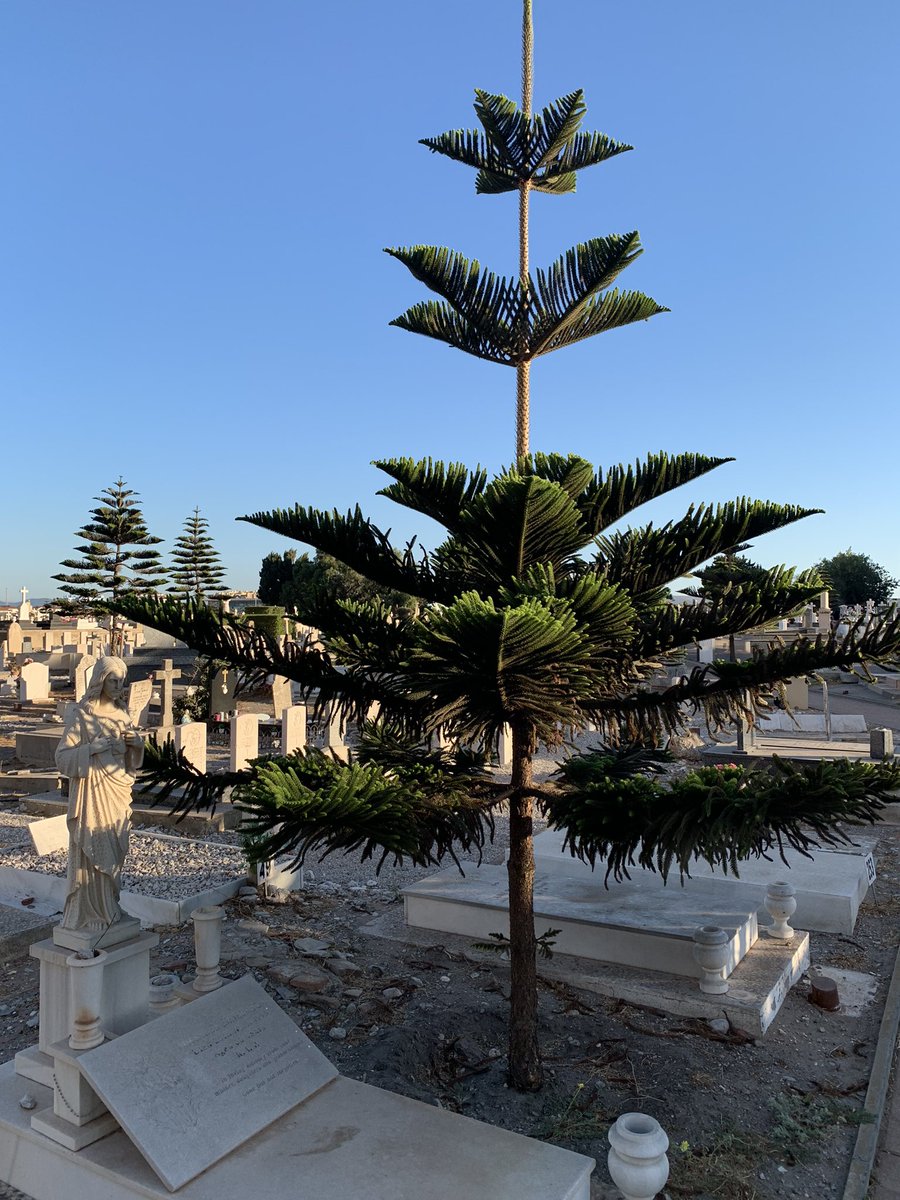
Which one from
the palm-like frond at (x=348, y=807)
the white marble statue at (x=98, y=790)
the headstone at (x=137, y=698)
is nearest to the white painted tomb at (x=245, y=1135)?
the white marble statue at (x=98, y=790)

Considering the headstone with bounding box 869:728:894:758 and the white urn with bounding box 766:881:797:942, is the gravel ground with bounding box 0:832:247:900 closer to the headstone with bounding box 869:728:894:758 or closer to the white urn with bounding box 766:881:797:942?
the white urn with bounding box 766:881:797:942

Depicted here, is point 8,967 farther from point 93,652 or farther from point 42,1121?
point 93,652

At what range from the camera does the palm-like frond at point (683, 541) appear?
147 inches

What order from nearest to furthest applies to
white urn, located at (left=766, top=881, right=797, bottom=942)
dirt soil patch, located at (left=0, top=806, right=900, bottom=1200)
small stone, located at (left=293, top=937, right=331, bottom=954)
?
dirt soil patch, located at (left=0, top=806, right=900, bottom=1200)
white urn, located at (left=766, top=881, right=797, bottom=942)
small stone, located at (left=293, top=937, right=331, bottom=954)

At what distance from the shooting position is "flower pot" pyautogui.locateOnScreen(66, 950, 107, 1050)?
3791mm

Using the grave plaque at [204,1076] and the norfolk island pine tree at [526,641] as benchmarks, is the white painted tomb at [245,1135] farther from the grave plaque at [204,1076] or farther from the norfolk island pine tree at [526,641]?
the norfolk island pine tree at [526,641]

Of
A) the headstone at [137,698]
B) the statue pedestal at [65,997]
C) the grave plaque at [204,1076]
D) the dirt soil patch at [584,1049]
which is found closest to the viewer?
the grave plaque at [204,1076]

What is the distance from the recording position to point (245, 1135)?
3543 mm

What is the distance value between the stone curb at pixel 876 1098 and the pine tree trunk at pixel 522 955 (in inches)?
61.2

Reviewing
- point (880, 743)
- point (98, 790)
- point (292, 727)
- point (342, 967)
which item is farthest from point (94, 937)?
point (880, 743)

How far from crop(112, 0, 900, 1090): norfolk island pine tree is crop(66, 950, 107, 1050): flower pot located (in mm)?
898

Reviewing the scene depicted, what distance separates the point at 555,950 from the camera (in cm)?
623

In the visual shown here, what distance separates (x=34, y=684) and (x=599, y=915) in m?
19.0

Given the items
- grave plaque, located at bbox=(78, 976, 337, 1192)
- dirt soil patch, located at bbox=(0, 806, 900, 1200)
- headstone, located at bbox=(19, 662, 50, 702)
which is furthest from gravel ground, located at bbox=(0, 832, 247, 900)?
headstone, located at bbox=(19, 662, 50, 702)
